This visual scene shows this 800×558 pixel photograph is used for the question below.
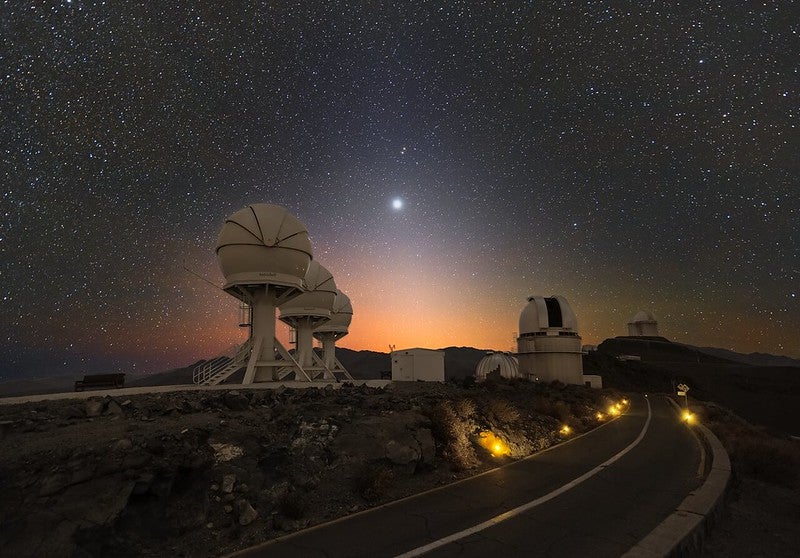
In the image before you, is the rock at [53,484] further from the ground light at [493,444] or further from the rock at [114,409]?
the ground light at [493,444]

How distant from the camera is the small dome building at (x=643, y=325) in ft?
365

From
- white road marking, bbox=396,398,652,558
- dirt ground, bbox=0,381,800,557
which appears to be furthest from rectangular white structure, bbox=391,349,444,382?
white road marking, bbox=396,398,652,558

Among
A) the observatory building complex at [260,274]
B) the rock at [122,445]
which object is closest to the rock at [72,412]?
the rock at [122,445]

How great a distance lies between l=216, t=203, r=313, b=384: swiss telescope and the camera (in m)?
21.7

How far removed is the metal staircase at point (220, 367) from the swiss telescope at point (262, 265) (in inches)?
9.4

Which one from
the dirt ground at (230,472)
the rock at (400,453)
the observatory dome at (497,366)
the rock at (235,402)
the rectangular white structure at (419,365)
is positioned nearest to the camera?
the dirt ground at (230,472)

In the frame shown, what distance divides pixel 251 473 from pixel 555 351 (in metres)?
37.6

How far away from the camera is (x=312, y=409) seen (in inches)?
449

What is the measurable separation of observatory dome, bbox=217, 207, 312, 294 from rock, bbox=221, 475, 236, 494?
15012 millimetres

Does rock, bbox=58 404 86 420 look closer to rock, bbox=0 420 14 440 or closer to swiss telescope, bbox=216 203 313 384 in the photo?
rock, bbox=0 420 14 440

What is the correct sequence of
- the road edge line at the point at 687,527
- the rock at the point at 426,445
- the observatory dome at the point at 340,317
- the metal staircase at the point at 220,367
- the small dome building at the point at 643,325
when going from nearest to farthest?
the road edge line at the point at 687,527 → the rock at the point at 426,445 → the metal staircase at the point at 220,367 → the observatory dome at the point at 340,317 → the small dome building at the point at 643,325

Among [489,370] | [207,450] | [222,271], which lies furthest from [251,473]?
[489,370]

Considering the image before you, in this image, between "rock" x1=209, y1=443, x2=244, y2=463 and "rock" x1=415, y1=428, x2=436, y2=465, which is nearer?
"rock" x1=209, y1=443, x2=244, y2=463

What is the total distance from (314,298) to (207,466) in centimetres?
2918
